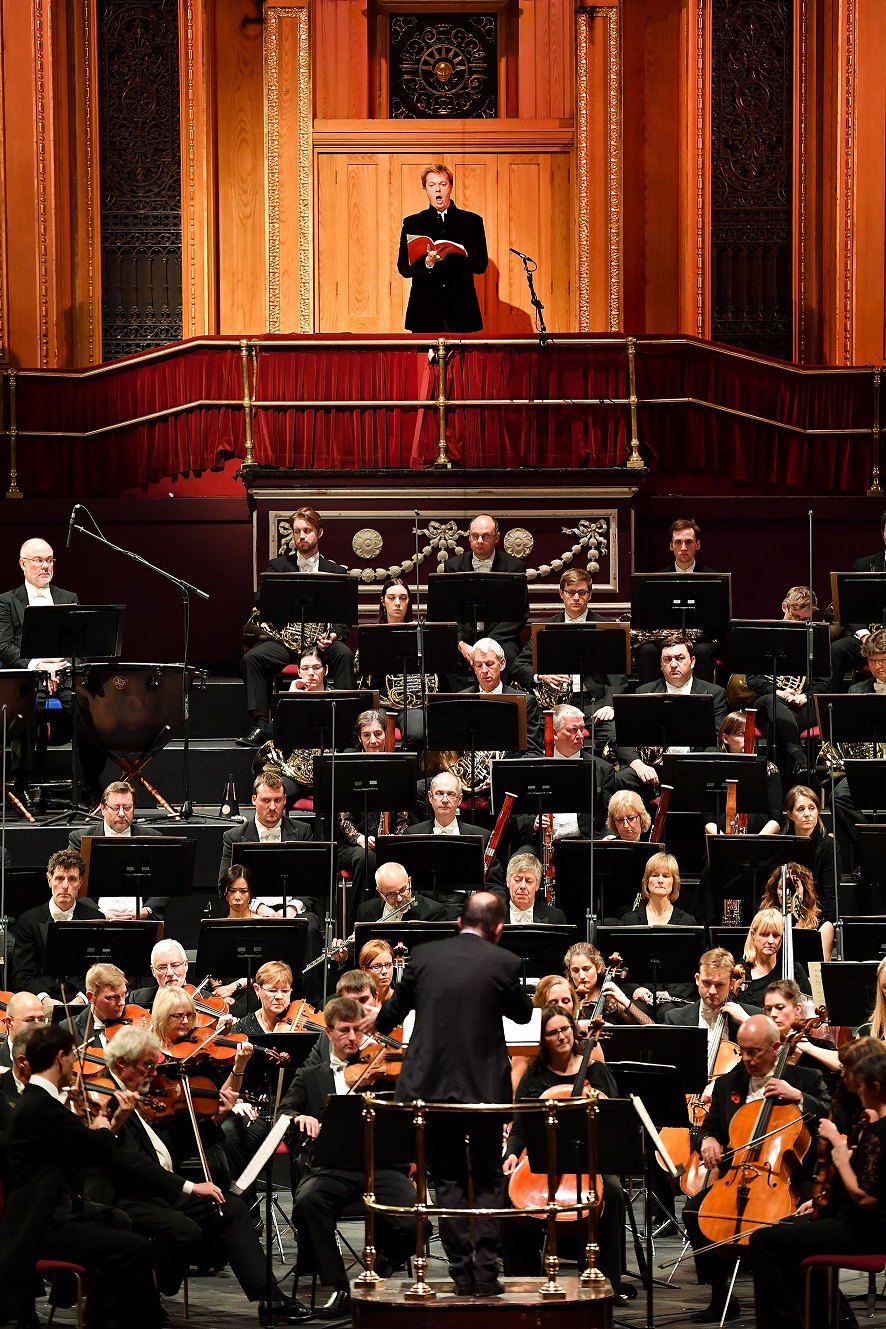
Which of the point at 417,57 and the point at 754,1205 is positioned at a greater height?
the point at 417,57

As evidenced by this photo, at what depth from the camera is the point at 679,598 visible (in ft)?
35.0

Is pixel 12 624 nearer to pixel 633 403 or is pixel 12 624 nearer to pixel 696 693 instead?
pixel 696 693

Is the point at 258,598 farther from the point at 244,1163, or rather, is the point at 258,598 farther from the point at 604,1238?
the point at 604,1238

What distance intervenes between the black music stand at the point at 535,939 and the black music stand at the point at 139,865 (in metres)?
1.42

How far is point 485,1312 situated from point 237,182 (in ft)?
34.8

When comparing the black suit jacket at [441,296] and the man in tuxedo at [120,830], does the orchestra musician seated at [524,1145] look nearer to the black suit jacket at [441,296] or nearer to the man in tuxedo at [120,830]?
the man in tuxedo at [120,830]

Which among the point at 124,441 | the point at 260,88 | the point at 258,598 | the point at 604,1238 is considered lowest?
the point at 604,1238

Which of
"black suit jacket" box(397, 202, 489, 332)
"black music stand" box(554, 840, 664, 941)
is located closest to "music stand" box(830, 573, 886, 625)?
"black music stand" box(554, 840, 664, 941)

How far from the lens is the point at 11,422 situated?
1351cm

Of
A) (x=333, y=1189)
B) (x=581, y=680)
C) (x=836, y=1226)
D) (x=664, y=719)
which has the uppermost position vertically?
(x=581, y=680)

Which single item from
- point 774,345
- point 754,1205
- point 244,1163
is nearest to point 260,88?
point 774,345

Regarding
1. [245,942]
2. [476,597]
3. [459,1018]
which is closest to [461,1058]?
[459,1018]

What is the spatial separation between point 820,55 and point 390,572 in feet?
18.1

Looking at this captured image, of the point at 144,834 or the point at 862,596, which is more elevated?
the point at 862,596
